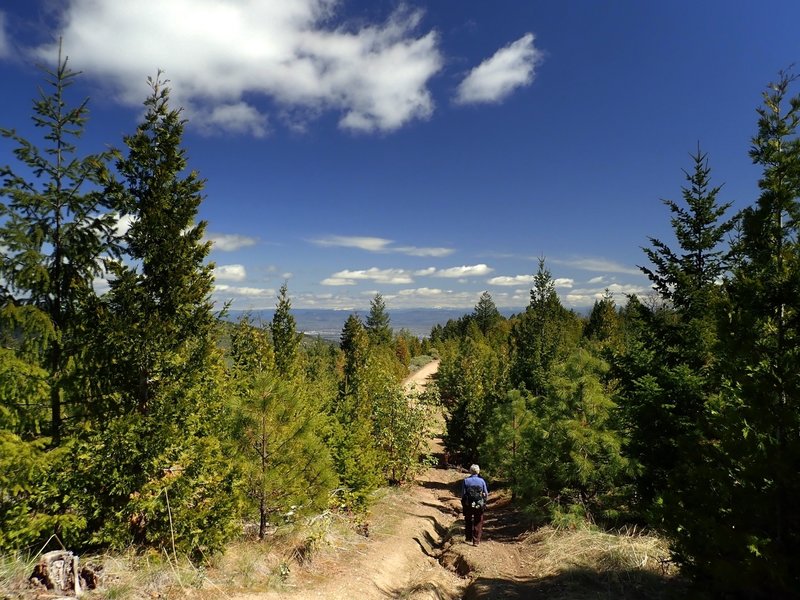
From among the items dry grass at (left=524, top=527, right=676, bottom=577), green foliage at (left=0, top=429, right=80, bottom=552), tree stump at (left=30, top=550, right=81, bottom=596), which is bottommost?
dry grass at (left=524, top=527, right=676, bottom=577)

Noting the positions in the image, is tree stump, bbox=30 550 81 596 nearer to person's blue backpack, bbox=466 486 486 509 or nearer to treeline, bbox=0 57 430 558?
treeline, bbox=0 57 430 558

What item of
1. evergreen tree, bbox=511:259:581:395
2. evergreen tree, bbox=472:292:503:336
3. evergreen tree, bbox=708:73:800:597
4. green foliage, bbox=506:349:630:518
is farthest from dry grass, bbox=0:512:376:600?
evergreen tree, bbox=472:292:503:336

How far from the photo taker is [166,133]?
906 cm

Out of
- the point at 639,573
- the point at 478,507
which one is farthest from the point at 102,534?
the point at 639,573

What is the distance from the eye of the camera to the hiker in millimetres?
11523

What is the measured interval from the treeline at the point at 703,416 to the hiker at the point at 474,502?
1915 mm

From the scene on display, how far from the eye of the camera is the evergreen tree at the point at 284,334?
62.7 ft

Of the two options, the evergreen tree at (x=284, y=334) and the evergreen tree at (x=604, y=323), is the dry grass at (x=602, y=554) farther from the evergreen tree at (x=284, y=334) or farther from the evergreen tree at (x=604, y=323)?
the evergreen tree at (x=604, y=323)

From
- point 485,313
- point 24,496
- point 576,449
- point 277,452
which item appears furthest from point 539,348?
point 485,313

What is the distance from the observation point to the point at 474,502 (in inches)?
454

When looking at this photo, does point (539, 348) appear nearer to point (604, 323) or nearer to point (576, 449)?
point (576, 449)

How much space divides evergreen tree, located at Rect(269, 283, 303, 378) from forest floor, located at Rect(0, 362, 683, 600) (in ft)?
26.4

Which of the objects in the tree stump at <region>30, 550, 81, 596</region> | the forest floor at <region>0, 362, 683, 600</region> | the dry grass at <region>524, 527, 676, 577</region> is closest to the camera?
the tree stump at <region>30, 550, 81, 596</region>

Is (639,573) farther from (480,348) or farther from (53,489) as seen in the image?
(480,348)
